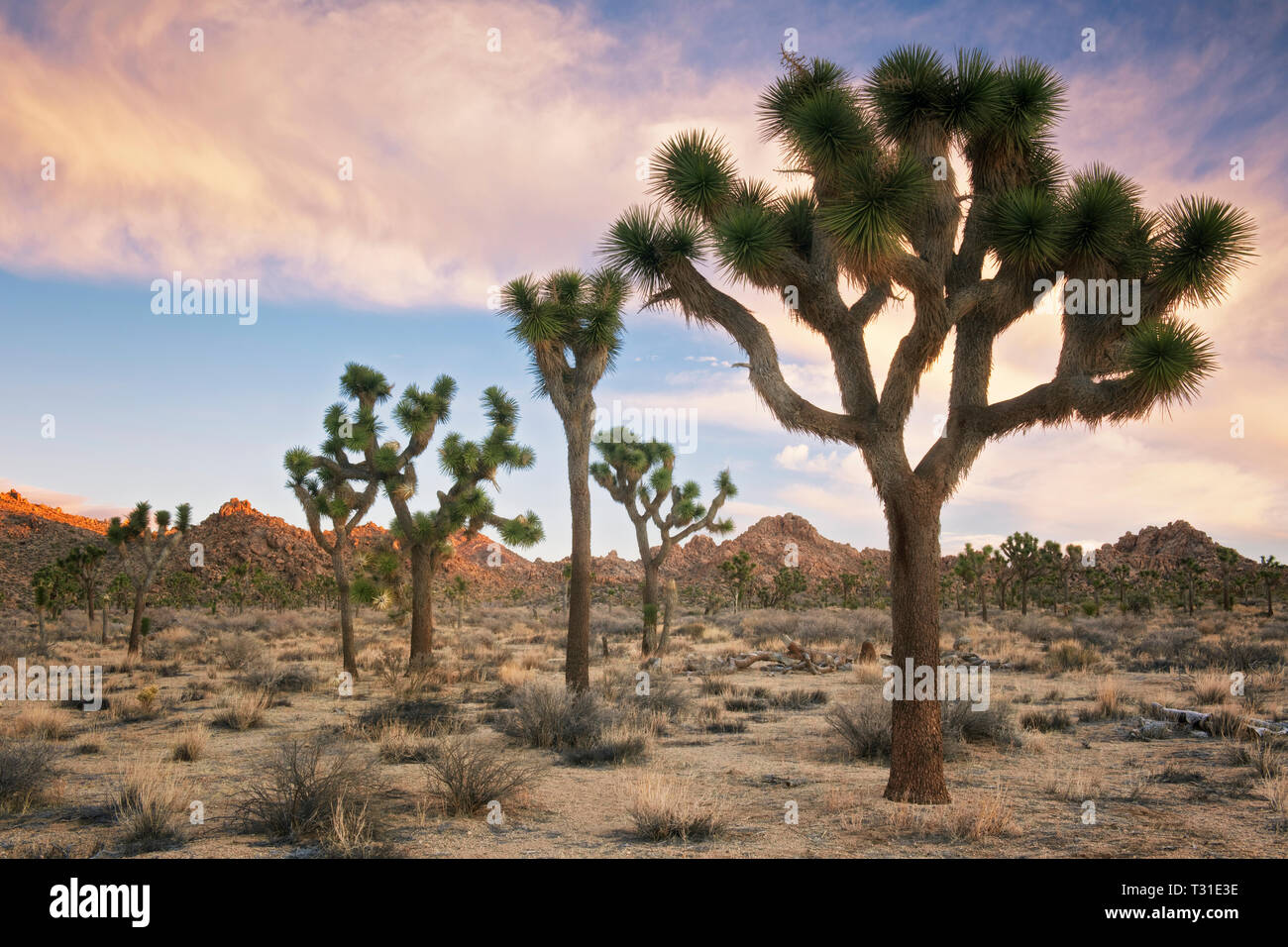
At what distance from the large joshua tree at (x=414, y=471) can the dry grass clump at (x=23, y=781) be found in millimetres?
11744

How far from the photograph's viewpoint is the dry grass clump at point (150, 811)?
6906 mm

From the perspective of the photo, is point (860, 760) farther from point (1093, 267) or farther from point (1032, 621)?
point (1032, 621)

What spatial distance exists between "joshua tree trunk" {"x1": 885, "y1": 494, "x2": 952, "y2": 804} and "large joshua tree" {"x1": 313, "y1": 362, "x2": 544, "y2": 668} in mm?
13373

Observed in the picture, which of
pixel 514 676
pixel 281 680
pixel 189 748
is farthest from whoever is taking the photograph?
pixel 514 676

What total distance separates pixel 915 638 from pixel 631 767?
170 inches

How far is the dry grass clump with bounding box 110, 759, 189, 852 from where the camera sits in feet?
22.7

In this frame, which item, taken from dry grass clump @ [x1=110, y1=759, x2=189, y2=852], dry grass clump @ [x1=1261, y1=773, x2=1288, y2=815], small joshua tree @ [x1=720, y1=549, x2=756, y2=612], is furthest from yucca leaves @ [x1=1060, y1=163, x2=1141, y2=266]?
small joshua tree @ [x1=720, y1=549, x2=756, y2=612]

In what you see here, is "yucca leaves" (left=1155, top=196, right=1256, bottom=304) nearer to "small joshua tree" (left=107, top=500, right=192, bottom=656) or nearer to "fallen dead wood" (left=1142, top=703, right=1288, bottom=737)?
"fallen dead wood" (left=1142, top=703, right=1288, bottom=737)

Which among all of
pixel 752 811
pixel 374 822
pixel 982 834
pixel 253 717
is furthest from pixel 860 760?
pixel 253 717

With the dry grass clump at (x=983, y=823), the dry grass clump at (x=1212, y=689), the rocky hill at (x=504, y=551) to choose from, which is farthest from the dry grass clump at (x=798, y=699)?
the rocky hill at (x=504, y=551)

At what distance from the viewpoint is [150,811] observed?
7082mm

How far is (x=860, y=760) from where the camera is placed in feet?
35.2

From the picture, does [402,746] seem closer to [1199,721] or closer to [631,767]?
[631,767]

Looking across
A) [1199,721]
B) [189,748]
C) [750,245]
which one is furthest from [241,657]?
[1199,721]
